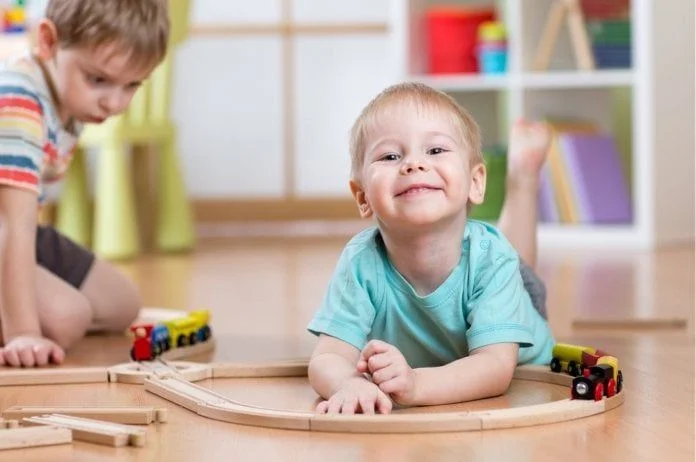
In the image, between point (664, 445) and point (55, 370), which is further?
point (55, 370)

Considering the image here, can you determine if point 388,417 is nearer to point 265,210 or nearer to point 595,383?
point 595,383

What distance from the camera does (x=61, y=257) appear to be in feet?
6.37

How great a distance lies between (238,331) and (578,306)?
566 mm

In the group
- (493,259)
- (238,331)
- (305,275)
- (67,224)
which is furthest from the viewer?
(67,224)

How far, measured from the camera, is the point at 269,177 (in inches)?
154

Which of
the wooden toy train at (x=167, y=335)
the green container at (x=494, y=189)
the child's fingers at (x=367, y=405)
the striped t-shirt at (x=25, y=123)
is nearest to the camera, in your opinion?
the child's fingers at (x=367, y=405)

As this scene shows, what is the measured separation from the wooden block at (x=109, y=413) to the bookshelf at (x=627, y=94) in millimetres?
2139

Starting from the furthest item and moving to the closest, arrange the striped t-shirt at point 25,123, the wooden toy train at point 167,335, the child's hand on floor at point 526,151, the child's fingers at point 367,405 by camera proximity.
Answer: the child's hand on floor at point 526,151 → the striped t-shirt at point 25,123 → the wooden toy train at point 167,335 → the child's fingers at point 367,405

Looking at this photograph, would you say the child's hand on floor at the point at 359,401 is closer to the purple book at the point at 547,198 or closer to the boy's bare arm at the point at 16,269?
the boy's bare arm at the point at 16,269

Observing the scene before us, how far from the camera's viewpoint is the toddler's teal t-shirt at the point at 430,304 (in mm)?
1348

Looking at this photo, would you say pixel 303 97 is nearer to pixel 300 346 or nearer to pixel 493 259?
pixel 300 346

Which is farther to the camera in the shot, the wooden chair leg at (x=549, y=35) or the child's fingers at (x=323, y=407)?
the wooden chair leg at (x=549, y=35)

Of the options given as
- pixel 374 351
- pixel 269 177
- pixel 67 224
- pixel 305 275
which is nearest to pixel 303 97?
pixel 269 177

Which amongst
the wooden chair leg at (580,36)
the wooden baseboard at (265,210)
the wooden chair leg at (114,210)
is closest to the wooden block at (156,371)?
the wooden chair leg at (114,210)
